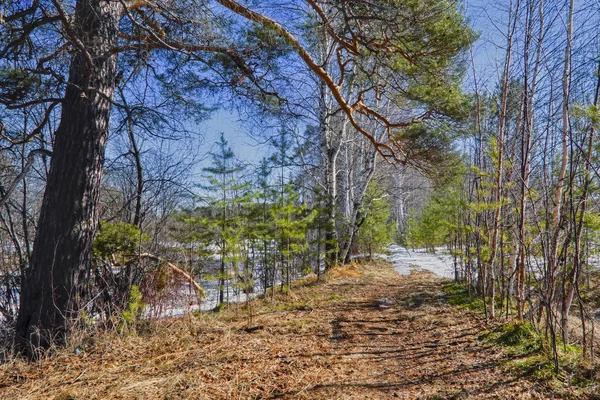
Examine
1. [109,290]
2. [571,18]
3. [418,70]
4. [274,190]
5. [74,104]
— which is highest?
[418,70]

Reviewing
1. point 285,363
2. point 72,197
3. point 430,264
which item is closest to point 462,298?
point 285,363

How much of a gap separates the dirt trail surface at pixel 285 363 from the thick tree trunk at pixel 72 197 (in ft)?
1.36

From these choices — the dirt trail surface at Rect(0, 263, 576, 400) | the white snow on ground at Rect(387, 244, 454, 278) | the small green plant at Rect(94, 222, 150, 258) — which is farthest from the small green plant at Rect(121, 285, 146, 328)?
the white snow on ground at Rect(387, 244, 454, 278)

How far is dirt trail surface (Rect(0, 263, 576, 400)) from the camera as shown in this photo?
2.15 meters

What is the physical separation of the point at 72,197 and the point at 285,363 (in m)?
2.63

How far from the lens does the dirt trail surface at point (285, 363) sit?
2150 mm

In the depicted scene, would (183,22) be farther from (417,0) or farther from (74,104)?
(417,0)

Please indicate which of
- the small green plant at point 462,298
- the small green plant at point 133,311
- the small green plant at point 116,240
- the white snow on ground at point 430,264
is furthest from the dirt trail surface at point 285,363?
the white snow on ground at point 430,264

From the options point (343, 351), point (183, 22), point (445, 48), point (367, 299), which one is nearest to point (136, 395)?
point (343, 351)

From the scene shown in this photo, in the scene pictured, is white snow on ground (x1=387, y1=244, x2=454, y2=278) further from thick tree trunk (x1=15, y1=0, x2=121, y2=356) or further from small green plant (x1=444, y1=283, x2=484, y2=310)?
thick tree trunk (x1=15, y1=0, x2=121, y2=356)

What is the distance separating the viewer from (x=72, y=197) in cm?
307

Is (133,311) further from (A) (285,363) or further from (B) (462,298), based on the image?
(B) (462,298)

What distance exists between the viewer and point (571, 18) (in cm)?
306

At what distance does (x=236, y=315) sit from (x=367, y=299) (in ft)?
7.79
